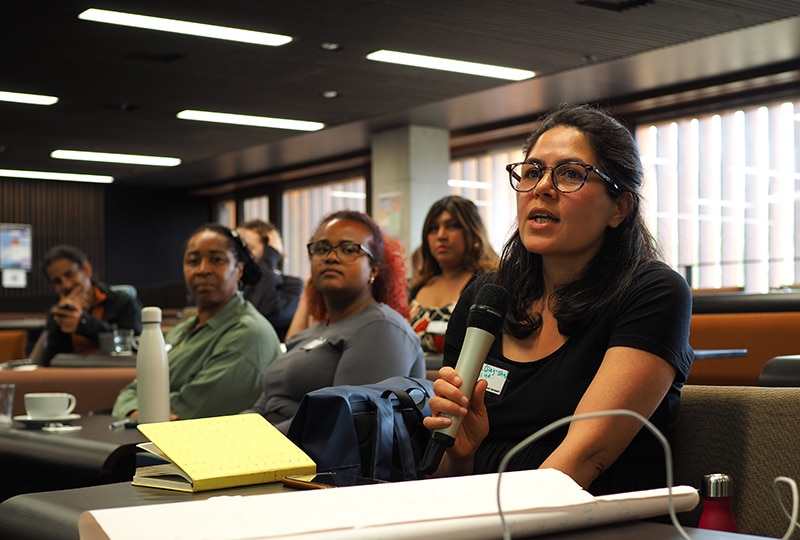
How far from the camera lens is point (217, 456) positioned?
58.2 inches

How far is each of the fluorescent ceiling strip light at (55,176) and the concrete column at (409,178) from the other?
5499mm

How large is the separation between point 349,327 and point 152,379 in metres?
0.59

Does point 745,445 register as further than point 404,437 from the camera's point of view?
No

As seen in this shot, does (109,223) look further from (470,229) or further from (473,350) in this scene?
(473,350)

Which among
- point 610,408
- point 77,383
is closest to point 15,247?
point 77,383

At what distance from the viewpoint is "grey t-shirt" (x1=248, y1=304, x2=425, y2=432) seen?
2670 millimetres

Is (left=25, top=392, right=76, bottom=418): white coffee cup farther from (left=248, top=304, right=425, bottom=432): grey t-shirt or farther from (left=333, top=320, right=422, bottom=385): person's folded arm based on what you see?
(left=333, top=320, right=422, bottom=385): person's folded arm

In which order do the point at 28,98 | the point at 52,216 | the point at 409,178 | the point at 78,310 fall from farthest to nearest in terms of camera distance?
the point at 52,216 → the point at 409,178 → the point at 28,98 → the point at 78,310

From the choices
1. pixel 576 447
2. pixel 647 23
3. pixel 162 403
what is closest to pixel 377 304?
pixel 162 403

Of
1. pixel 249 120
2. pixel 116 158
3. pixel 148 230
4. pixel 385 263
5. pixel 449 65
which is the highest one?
pixel 449 65

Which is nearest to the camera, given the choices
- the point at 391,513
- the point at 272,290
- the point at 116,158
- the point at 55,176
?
the point at 391,513

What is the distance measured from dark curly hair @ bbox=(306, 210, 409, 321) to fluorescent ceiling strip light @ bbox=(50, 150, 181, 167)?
1038cm

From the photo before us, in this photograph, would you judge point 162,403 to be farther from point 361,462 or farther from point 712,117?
point 712,117

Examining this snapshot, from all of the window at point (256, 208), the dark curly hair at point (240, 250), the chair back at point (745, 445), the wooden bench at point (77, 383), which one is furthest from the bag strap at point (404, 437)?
the window at point (256, 208)
